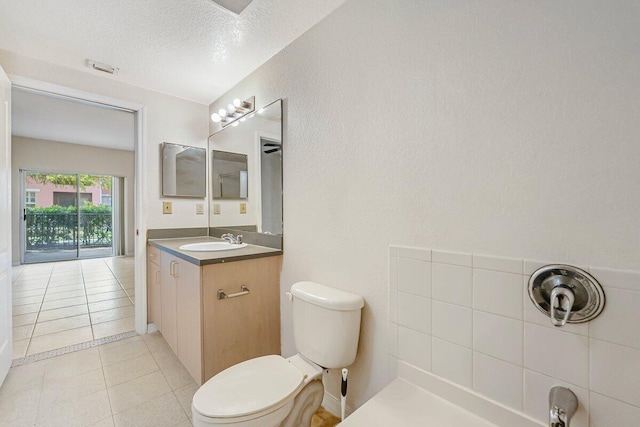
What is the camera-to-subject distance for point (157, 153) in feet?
8.31

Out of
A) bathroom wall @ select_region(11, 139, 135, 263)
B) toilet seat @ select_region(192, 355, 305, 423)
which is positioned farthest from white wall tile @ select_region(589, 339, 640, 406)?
bathroom wall @ select_region(11, 139, 135, 263)

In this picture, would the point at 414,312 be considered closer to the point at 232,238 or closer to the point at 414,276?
the point at 414,276

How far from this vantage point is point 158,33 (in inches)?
67.9

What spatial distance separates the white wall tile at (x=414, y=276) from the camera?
1144 mm

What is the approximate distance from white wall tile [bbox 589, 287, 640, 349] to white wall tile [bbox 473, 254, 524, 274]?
0.20m

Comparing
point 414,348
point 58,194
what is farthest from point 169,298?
point 58,194

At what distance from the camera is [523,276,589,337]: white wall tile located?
81 centimetres

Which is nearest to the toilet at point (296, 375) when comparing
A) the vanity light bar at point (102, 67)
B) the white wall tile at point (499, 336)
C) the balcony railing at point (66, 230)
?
the white wall tile at point (499, 336)

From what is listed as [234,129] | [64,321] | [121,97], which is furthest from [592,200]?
[64,321]

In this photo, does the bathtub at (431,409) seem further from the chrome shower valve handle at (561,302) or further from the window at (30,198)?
the window at (30,198)

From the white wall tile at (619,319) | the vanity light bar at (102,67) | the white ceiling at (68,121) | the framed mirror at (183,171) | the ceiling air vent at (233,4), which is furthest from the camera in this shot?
the white ceiling at (68,121)

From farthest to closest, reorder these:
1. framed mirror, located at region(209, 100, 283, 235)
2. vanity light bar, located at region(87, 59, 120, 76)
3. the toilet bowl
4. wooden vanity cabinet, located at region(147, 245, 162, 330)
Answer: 1. wooden vanity cabinet, located at region(147, 245, 162, 330)
2. vanity light bar, located at region(87, 59, 120, 76)
3. framed mirror, located at region(209, 100, 283, 235)
4. the toilet bowl

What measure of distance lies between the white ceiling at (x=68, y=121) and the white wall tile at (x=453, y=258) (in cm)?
318

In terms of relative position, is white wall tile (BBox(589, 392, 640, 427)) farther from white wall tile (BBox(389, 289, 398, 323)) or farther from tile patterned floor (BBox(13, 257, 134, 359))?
tile patterned floor (BBox(13, 257, 134, 359))
